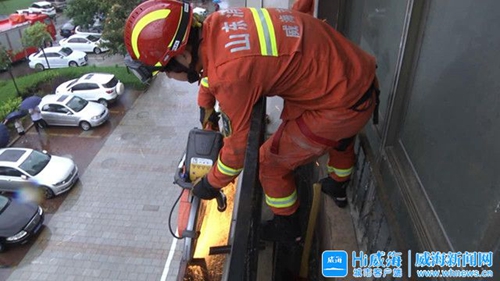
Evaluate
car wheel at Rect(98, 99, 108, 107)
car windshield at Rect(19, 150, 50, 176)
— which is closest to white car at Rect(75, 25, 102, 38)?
car wheel at Rect(98, 99, 108, 107)

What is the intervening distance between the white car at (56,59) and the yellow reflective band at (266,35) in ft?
69.1

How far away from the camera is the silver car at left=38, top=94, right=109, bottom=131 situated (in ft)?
48.8

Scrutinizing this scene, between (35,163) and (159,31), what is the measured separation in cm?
1110

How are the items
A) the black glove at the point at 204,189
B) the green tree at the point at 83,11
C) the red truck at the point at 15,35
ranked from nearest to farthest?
the black glove at the point at 204,189
the green tree at the point at 83,11
the red truck at the point at 15,35

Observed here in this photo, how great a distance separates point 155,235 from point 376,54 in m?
8.33

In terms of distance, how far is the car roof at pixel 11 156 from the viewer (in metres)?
11.6

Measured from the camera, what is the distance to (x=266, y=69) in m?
2.46

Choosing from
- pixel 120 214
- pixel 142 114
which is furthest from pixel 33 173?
pixel 142 114

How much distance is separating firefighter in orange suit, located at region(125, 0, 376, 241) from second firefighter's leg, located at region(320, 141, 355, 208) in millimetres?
458

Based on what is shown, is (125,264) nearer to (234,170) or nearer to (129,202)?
(129,202)

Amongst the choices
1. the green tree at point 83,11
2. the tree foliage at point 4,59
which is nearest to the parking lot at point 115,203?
the tree foliage at point 4,59

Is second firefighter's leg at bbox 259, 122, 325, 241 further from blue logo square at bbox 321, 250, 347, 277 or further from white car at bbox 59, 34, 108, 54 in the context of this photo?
white car at bbox 59, 34, 108, 54

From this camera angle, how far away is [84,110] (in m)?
15.0

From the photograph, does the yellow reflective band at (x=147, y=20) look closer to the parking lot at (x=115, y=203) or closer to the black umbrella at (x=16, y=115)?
the parking lot at (x=115, y=203)
